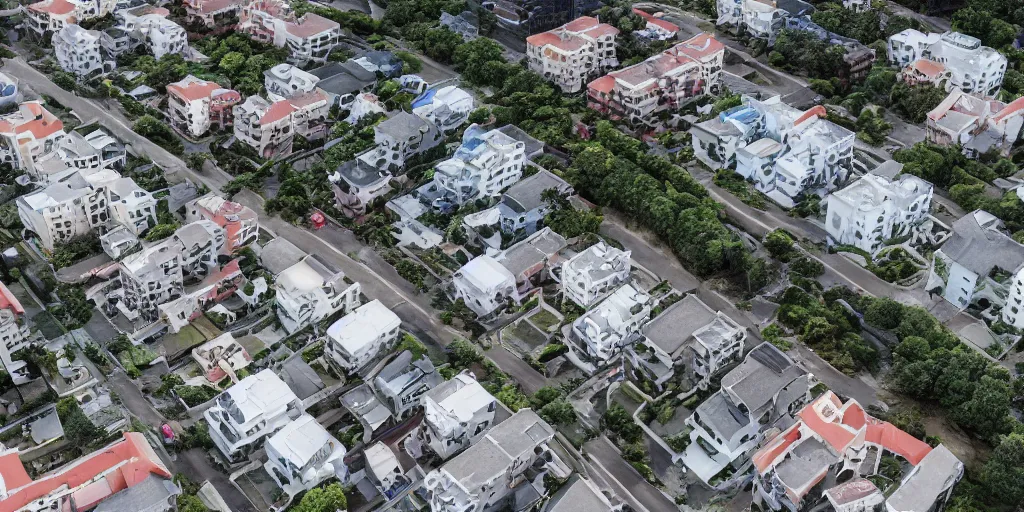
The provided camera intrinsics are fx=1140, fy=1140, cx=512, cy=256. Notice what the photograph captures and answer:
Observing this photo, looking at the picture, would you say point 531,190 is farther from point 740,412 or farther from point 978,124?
point 978,124

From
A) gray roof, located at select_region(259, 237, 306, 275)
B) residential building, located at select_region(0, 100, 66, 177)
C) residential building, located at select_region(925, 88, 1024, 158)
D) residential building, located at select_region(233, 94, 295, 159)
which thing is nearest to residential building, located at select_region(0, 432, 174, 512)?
gray roof, located at select_region(259, 237, 306, 275)

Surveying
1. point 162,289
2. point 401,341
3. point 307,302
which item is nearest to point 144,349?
point 162,289

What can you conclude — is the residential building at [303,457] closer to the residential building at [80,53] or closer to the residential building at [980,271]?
the residential building at [980,271]

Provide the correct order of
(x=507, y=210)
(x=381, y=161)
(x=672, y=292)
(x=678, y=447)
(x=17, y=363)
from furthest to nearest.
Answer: (x=381, y=161) → (x=507, y=210) → (x=672, y=292) → (x=17, y=363) → (x=678, y=447)

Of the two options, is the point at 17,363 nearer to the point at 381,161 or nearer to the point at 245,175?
the point at 245,175

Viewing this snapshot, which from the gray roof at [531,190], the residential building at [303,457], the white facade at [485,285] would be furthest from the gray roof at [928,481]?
the gray roof at [531,190]

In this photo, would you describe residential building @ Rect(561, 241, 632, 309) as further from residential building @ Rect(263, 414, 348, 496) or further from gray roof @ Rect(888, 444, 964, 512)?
gray roof @ Rect(888, 444, 964, 512)

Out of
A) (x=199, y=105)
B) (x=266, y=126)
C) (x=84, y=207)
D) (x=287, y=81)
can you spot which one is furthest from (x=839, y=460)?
(x=199, y=105)
